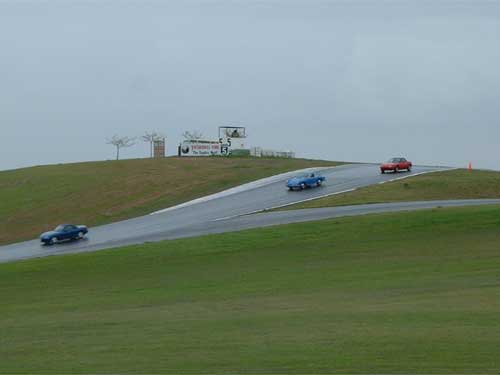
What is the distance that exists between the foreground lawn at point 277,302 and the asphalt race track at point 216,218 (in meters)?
4.80

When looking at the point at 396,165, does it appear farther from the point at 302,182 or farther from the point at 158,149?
the point at 158,149

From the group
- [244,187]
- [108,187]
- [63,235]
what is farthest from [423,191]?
[108,187]

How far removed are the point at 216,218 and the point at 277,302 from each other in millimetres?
27833

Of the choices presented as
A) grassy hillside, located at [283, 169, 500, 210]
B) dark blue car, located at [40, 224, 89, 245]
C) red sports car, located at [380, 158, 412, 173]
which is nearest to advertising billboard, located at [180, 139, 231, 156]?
red sports car, located at [380, 158, 412, 173]

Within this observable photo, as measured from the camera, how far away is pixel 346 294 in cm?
2153

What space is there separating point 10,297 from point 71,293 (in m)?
2.03

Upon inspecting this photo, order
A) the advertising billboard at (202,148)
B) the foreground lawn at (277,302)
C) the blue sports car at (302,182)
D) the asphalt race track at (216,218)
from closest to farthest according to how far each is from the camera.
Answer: the foreground lawn at (277,302) < the asphalt race track at (216,218) < the blue sports car at (302,182) < the advertising billboard at (202,148)

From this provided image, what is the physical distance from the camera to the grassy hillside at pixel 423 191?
164 feet

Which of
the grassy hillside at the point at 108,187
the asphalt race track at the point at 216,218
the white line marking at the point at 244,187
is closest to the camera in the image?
the asphalt race track at the point at 216,218

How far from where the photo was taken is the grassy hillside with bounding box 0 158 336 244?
5700 centimetres

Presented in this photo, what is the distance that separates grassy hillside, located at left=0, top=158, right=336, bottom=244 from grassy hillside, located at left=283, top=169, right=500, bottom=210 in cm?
1340

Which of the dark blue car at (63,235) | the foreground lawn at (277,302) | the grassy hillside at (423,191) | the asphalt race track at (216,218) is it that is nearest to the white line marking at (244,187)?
the asphalt race track at (216,218)

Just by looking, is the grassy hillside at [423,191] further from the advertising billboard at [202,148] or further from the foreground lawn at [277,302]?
the advertising billboard at [202,148]

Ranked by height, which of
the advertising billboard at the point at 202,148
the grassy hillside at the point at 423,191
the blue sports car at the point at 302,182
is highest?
the advertising billboard at the point at 202,148
